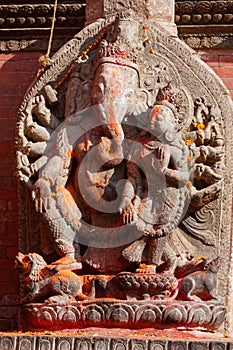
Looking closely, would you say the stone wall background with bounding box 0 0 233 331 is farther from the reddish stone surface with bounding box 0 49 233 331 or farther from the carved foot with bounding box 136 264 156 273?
the carved foot with bounding box 136 264 156 273

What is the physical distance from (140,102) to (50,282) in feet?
5.44

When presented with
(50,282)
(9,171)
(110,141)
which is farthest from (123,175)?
(9,171)

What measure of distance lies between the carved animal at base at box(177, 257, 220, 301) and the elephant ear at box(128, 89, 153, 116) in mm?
1376

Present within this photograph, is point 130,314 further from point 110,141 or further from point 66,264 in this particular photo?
point 110,141

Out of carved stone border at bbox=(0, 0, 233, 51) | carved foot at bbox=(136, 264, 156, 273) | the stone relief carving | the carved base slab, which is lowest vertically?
the carved base slab

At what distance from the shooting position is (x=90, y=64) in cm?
1241

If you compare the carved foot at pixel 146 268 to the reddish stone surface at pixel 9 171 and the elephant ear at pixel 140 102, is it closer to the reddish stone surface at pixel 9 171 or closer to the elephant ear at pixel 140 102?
the elephant ear at pixel 140 102

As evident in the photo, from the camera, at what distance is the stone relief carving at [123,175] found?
11828 mm

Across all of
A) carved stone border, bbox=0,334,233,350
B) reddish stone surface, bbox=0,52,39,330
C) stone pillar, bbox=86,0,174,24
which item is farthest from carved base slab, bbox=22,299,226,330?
stone pillar, bbox=86,0,174,24

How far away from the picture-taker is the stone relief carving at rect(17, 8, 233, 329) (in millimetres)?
11828

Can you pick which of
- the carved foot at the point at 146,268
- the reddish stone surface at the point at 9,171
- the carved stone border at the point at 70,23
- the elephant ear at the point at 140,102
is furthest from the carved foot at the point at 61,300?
the carved stone border at the point at 70,23

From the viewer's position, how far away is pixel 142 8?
12.7 m

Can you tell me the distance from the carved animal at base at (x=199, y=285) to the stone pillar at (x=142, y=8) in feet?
7.36

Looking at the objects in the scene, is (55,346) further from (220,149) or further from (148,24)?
(148,24)
